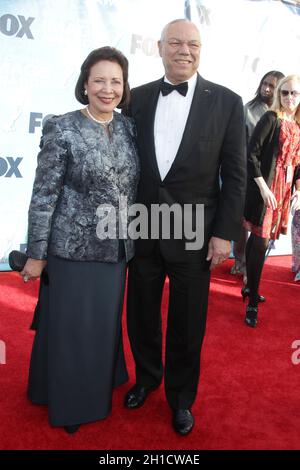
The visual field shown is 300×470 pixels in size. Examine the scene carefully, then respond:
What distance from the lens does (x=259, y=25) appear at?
13.8 ft

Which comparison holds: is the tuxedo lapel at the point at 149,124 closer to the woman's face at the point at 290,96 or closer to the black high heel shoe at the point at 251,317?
the woman's face at the point at 290,96

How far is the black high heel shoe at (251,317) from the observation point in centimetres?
290

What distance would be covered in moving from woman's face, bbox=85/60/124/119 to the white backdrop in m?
2.03

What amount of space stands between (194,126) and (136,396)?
3.96 ft

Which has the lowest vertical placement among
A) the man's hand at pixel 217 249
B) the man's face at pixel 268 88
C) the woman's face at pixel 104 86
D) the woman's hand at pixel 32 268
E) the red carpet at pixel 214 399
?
the red carpet at pixel 214 399

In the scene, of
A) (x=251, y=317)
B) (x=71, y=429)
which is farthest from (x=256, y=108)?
(x=71, y=429)

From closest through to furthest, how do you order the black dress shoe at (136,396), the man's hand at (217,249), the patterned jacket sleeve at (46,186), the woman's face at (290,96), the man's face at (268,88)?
the patterned jacket sleeve at (46,186), the man's hand at (217,249), the black dress shoe at (136,396), the woman's face at (290,96), the man's face at (268,88)

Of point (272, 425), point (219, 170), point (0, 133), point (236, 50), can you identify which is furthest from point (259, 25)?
point (272, 425)

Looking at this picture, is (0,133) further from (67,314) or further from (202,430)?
(202,430)

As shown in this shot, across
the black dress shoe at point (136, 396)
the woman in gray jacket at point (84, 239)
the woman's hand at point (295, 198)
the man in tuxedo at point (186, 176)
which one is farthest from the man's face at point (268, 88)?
the black dress shoe at point (136, 396)

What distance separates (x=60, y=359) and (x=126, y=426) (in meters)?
0.41

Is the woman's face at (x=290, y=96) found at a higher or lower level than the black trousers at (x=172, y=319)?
higher

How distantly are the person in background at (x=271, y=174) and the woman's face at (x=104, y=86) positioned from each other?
1.38 meters

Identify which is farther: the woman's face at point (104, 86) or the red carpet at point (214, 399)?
the red carpet at point (214, 399)
